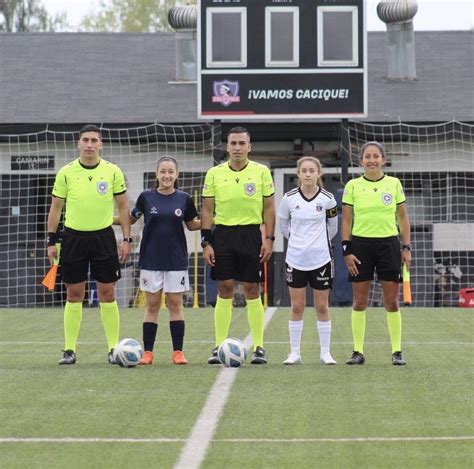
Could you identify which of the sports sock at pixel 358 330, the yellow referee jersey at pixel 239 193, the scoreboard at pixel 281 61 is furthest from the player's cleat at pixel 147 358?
the scoreboard at pixel 281 61

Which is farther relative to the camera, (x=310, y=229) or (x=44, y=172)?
(x=44, y=172)

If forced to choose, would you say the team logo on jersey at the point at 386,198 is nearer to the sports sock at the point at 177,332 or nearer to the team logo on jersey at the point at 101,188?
the sports sock at the point at 177,332

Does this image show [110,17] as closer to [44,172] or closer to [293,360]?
[44,172]

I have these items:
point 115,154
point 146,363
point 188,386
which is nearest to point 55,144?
point 115,154

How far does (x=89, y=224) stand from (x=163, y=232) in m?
0.59

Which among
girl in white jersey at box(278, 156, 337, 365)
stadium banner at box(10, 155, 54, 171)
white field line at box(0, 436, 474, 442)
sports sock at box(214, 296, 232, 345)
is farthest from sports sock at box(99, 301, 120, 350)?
stadium banner at box(10, 155, 54, 171)

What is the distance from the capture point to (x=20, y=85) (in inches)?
1132

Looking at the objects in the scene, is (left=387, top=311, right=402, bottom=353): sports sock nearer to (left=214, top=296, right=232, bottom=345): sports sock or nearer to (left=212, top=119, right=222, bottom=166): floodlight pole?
(left=214, top=296, right=232, bottom=345): sports sock

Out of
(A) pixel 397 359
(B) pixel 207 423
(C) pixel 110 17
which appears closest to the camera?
(B) pixel 207 423

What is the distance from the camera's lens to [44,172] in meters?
26.0

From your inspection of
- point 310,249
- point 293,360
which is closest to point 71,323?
point 293,360

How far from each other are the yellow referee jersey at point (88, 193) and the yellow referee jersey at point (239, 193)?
794 mm

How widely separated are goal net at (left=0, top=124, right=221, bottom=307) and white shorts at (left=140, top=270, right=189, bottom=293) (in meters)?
14.3

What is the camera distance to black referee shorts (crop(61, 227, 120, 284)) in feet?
35.0
